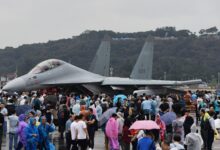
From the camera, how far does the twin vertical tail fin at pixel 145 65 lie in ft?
177

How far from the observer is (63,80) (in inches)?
1684

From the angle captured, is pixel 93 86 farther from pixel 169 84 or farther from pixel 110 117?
pixel 110 117

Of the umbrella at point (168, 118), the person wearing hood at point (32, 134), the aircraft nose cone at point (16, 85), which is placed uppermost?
the aircraft nose cone at point (16, 85)

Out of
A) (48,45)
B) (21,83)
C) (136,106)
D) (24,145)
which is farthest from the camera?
(48,45)

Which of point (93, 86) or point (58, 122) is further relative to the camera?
point (93, 86)

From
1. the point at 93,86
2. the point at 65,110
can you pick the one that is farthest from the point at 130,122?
the point at 93,86

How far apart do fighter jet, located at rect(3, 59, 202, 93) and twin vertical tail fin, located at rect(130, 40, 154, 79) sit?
686 centimetres

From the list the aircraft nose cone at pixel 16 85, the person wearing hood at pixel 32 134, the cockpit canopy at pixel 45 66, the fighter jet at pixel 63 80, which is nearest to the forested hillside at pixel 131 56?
the fighter jet at pixel 63 80

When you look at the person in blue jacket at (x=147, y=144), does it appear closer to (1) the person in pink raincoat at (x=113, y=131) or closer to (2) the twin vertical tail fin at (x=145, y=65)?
(1) the person in pink raincoat at (x=113, y=131)

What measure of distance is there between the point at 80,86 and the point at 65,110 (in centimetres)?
2196

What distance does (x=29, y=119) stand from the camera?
650 inches

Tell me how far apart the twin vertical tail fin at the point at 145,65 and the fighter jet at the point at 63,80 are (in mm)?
6861

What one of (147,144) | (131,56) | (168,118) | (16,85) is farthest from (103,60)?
(131,56)

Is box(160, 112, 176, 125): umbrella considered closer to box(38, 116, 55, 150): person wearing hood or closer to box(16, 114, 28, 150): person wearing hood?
box(38, 116, 55, 150): person wearing hood
